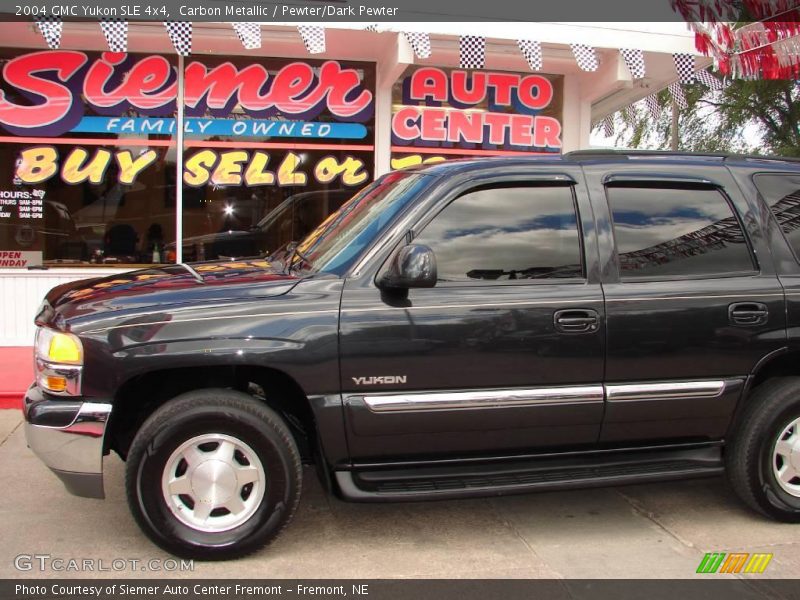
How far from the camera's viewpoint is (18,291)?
789cm

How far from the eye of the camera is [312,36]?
7.22 metres

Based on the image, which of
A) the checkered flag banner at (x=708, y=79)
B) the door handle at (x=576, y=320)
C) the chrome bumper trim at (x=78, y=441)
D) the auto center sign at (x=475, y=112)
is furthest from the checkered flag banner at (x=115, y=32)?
the checkered flag banner at (x=708, y=79)

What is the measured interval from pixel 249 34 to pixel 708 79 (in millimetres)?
5442

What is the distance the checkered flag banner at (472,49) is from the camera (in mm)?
7723

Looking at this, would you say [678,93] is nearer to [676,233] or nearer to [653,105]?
[653,105]

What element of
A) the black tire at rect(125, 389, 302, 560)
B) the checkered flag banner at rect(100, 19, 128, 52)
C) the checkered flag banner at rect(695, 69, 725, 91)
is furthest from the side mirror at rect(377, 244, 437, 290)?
the checkered flag banner at rect(695, 69, 725, 91)

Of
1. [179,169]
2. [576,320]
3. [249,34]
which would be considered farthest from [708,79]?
A: [576,320]

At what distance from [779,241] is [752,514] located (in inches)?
60.7

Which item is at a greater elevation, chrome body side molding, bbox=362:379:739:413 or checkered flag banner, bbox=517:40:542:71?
checkered flag banner, bbox=517:40:542:71

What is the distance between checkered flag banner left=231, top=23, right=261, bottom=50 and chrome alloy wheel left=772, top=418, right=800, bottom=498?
5699mm

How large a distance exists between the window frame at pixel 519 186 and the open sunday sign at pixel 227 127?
204 inches

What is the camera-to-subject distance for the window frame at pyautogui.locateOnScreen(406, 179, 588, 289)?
3.53 meters

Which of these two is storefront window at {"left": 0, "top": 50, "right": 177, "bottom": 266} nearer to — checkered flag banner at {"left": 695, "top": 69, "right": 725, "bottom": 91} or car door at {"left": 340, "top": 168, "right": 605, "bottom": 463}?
car door at {"left": 340, "top": 168, "right": 605, "bottom": 463}

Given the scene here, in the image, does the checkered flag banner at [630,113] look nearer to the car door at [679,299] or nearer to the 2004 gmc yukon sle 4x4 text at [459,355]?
the 2004 gmc yukon sle 4x4 text at [459,355]
